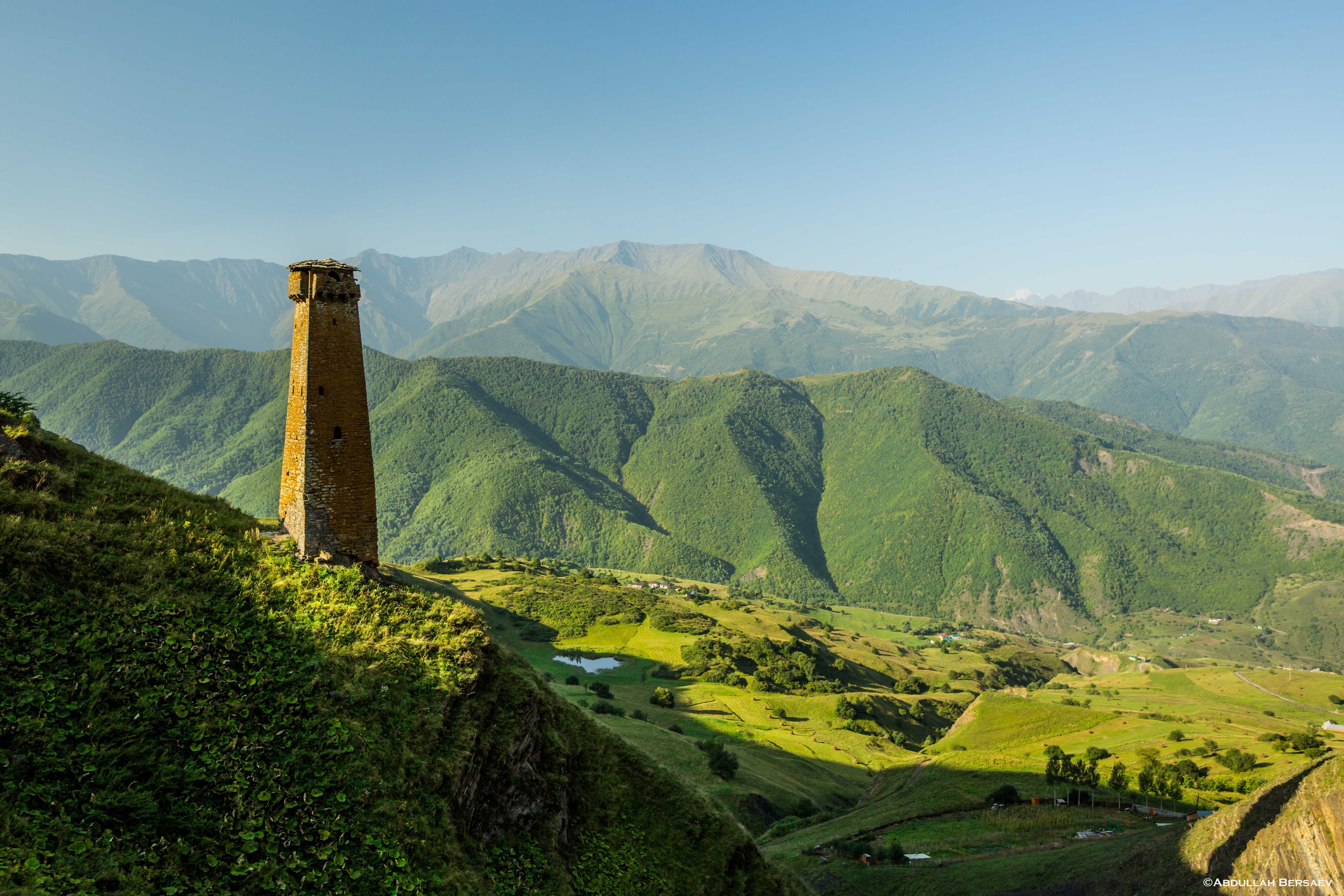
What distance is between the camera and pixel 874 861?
4188cm

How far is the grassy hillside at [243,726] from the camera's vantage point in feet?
40.6

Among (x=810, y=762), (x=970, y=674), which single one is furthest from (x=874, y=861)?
(x=970, y=674)

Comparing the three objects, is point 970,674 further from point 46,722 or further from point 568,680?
point 46,722

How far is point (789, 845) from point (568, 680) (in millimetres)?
41944

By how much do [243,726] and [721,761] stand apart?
4276 cm

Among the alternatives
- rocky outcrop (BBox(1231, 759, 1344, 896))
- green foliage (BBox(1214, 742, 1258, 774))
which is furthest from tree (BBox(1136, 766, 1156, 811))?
rocky outcrop (BBox(1231, 759, 1344, 896))

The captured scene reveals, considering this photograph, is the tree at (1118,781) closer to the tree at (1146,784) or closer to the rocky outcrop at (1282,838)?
the tree at (1146,784)

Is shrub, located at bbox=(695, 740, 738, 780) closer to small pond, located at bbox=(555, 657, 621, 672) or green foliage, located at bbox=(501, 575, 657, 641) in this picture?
small pond, located at bbox=(555, 657, 621, 672)

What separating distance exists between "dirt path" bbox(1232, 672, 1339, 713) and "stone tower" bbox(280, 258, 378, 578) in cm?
13216

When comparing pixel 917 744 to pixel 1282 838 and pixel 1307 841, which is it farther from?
pixel 1307 841

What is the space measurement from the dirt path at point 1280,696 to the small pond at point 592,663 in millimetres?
103045

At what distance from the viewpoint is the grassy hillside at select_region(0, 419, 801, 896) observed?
40.6 ft

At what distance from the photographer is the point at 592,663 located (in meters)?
101

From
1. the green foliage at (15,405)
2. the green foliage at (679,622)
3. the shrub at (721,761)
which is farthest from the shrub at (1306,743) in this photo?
the green foliage at (679,622)
